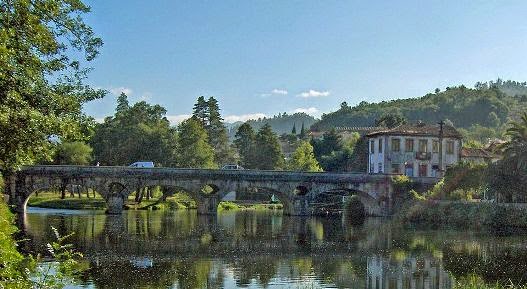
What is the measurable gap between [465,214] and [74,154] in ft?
181

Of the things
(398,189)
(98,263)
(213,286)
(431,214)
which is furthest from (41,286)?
(398,189)

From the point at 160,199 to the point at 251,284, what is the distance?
6222cm

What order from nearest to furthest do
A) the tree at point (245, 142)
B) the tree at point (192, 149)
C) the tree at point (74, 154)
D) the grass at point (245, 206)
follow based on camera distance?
1. the grass at point (245, 206)
2. the tree at point (192, 149)
3. the tree at point (74, 154)
4. the tree at point (245, 142)

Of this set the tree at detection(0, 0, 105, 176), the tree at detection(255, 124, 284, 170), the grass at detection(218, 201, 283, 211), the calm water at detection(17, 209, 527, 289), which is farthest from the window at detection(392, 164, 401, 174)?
the tree at detection(0, 0, 105, 176)

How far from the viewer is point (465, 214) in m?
56.7

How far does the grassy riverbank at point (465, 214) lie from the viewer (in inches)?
2078

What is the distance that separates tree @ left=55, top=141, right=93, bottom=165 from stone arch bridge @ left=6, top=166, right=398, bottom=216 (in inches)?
978

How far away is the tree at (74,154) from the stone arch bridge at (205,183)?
2484 cm

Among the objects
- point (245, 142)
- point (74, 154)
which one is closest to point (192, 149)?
point (74, 154)

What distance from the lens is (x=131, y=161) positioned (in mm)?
87375

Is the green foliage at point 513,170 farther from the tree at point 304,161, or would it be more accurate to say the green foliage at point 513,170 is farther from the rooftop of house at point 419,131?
the tree at point 304,161

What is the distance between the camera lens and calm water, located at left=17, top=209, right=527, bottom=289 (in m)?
26.7

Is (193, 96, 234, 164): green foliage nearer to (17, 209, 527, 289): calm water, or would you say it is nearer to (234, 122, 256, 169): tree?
(234, 122, 256, 169): tree

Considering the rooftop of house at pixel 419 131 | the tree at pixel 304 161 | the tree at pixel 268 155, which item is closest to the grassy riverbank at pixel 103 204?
the tree at pixel 304 161
